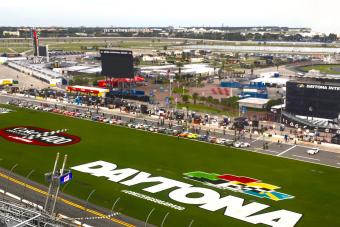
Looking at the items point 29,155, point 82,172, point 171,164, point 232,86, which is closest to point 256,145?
point 171,164

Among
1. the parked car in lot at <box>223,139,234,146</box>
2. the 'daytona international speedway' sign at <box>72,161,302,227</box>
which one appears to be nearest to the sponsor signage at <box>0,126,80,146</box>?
the 'daytona international speedway' sign at <box>72,161,302,227</box>

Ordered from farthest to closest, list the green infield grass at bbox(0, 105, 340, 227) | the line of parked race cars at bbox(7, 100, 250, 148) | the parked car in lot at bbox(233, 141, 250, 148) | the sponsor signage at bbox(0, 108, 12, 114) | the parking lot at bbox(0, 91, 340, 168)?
the sponsor signage at bbox(0, 108, 12, 114), the line of parked race cars at bbox(7, 100, 250, 148), the parked car in lot at bbox(233, 141, 250, 148), the parking lot at bbox(0, 91, 340, 168), the green infield grass at bbox(0, 105, 340, 227)

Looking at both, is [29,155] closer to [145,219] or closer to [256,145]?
[145,219]

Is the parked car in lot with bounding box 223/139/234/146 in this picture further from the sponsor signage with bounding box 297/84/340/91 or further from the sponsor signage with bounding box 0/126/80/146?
the sponsor signage with bounding box 297/84/340/91

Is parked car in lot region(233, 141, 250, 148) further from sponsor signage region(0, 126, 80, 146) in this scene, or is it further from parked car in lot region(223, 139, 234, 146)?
sponsor signage region(0, 126, 80, 146)

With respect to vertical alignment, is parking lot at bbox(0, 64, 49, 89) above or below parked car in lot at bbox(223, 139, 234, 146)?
above

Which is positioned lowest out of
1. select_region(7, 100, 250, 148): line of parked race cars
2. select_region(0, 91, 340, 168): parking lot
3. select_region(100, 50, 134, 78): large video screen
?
select_region(0, 91, 340, 168): parking lot

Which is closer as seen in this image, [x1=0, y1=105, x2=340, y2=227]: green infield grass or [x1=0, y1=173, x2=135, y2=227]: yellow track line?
[x1=0, y1=173, x2=135, y2=227]: yellow track line

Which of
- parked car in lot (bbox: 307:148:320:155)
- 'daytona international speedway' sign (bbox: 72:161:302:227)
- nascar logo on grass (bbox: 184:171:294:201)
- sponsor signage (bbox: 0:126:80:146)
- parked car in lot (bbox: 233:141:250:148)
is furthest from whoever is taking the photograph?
sponsor signage (bbox: 0:126:80:146)
